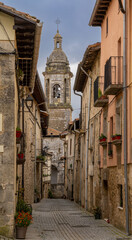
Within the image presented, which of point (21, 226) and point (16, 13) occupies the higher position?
point (16, 13)

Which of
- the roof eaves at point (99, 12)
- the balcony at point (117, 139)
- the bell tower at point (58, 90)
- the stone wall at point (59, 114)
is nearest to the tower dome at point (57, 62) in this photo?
the bell tower at point (58, 90)

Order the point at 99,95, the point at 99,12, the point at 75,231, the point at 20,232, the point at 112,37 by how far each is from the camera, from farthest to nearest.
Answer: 1. the point at 99,12
2. the point at 99,95
3. the point at 112,37
4. the point at 75,231
5. the point at 20,232

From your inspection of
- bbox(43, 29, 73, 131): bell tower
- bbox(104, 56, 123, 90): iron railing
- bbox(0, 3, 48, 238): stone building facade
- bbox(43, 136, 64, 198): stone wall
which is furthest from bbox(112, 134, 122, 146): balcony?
bbox(43, 29, 73, 131): bell tower

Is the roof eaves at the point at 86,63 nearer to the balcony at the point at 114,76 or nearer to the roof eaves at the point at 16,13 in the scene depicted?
the balcony at the point at 114,76

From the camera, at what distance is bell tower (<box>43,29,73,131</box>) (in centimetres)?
6975

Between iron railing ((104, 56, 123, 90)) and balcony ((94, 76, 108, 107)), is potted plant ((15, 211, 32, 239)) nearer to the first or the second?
iron railing ((104, 56, 123, 90))

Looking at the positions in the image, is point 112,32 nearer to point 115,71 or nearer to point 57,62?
point 115,71

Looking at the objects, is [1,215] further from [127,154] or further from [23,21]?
[23,21]

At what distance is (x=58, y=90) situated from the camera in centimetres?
7038

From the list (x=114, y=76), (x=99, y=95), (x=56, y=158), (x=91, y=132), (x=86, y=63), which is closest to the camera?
(x=114, y=76)

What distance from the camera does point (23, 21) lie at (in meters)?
12.0

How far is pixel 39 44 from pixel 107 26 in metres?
5.89

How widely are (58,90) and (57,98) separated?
1428 mm

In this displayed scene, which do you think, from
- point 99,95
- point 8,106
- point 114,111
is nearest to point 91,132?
point 99,95
